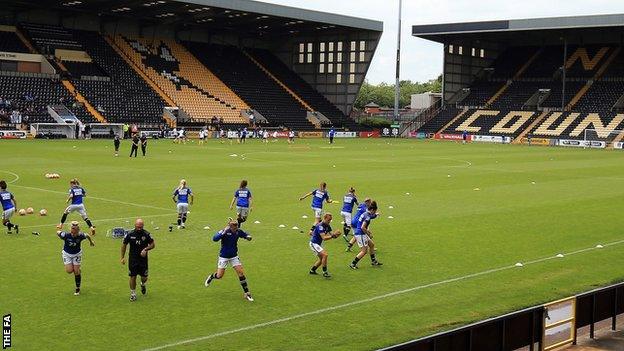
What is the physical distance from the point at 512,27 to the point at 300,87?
27.9 metres

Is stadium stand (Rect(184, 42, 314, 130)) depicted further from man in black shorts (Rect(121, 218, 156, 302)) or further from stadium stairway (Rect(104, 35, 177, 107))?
man in black shorts (Rect(121, 218, 156, 302))

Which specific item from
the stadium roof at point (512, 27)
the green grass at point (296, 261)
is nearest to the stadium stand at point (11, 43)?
the green grass at point (296, 261)

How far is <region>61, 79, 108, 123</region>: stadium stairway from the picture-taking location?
71750mm

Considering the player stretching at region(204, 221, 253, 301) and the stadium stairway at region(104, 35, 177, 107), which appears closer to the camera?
the player stretching at region(204, 221, 253, 301)

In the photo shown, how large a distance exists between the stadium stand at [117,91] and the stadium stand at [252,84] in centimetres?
1282

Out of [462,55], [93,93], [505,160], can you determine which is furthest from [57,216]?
[462,55]

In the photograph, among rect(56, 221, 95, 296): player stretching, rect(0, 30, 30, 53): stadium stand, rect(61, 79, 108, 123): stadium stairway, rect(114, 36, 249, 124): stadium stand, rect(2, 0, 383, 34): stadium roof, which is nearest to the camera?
rect(56, 221, 95, 296): player stretching

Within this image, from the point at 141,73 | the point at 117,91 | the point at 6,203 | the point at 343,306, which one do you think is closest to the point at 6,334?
the point at 343,306

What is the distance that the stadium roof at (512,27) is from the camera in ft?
264

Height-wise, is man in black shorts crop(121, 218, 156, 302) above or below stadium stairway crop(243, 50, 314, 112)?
below

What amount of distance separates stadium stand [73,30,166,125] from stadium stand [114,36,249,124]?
258 centimetres

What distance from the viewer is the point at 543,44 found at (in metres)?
102

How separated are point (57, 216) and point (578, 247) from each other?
16634 millimetres

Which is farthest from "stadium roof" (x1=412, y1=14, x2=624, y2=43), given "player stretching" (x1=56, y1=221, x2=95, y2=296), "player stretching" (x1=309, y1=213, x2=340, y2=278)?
"player stretching" (x1=56, y1=221, x2=95, y2=296)
